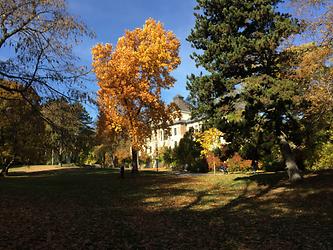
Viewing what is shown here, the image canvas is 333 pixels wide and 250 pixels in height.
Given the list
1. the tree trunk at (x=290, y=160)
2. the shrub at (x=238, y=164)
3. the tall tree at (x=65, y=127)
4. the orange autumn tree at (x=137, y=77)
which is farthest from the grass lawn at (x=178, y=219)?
the shrub at (x=238, y=164)

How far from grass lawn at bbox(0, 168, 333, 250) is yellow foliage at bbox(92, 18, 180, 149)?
436 inches

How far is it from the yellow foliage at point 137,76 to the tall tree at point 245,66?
8.53 m

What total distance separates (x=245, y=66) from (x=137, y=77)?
38.2 ft

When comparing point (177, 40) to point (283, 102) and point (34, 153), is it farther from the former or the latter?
point (34, 153)

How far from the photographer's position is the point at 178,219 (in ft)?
39.5

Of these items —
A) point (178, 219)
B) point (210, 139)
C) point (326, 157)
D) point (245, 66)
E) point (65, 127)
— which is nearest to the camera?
point (65, 127)

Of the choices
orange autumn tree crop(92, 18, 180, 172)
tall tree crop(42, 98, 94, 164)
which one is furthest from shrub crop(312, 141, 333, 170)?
tall tree crop(42, 98, 94, 164)

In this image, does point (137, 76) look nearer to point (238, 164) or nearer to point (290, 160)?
point (290, 160)

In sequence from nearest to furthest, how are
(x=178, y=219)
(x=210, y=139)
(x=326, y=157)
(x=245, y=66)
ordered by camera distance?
(x=178, y=219), (x=245, y=66), (x=326, y=157), (x=210, y=139)

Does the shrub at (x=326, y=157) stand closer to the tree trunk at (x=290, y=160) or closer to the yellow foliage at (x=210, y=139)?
the tree trunk at (x=290, y=160)

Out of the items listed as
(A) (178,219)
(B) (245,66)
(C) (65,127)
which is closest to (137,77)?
(B) (245,66)

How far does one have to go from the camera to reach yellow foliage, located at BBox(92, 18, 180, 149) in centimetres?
2944

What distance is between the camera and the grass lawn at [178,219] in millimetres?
8539

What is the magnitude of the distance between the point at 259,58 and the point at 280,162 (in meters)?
18.5
